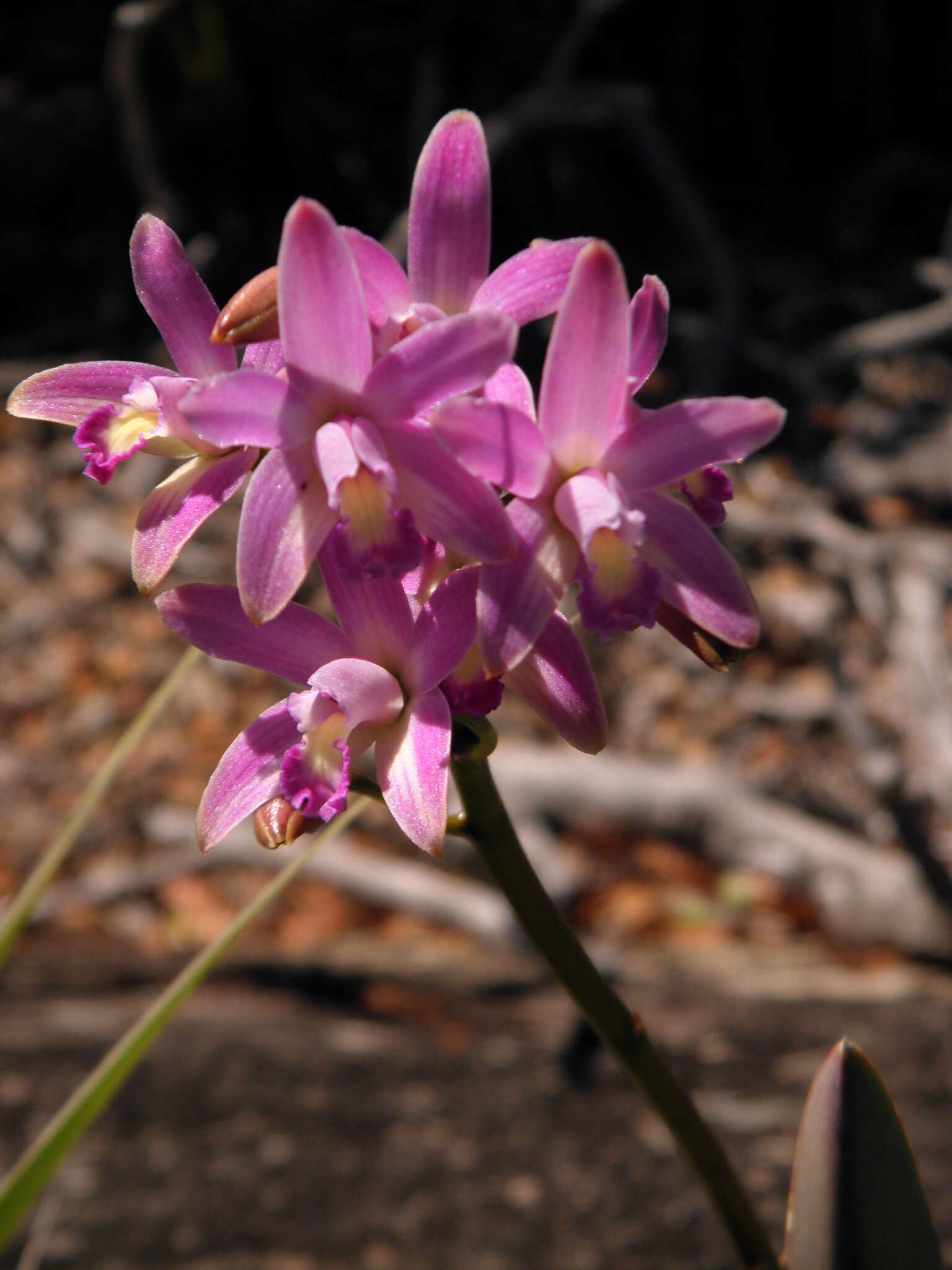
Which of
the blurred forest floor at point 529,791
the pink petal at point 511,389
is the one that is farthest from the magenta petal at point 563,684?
the blurred forest floor at point 529,791

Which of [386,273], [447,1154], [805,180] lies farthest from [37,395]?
[805,180]

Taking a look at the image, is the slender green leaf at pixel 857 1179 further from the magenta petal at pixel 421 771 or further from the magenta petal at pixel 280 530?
the magenta petal at pixel 280 530

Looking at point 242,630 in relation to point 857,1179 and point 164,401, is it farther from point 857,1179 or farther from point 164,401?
point 857,1179

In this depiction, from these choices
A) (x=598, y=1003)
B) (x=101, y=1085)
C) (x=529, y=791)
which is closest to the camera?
(x=598, y=1003)

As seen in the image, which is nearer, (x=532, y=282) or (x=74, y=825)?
(x=532, y=282)

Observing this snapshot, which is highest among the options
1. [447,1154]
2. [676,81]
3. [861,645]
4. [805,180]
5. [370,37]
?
[370,37]

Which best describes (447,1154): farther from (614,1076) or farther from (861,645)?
(861,645)

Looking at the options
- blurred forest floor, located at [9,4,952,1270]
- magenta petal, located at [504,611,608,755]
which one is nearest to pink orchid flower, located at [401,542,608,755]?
magenta petal, located at [504,611,608,755]

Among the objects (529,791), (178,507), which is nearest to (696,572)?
(178,507)
